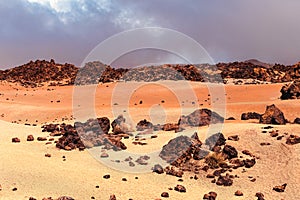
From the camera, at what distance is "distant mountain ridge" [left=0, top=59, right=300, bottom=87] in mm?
61719

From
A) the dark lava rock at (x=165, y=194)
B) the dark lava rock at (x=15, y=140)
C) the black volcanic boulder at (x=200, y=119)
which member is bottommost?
the dark lava rock at (x=165, y=194)

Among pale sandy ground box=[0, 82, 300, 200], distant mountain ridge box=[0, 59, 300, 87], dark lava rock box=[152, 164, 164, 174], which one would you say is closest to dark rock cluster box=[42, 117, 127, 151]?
pale sandy ground box=[0, 82, 300, 200]

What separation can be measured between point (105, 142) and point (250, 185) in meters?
6.52

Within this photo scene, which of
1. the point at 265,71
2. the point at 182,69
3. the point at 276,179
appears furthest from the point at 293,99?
the point at 182,69

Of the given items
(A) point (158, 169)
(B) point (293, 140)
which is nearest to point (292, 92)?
(B) point (293, 140)

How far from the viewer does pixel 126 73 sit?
225 ft

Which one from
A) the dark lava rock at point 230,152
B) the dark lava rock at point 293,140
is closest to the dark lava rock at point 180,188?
the dark lava rock at point 230,152

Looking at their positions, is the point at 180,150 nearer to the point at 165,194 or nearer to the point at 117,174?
the point at 117,174

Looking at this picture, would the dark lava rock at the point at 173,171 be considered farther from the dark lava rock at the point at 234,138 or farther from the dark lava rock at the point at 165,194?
the dark lava rock at the point at 234,138

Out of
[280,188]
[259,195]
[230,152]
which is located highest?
[230,152]

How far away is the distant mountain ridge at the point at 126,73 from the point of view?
6172 centimetres

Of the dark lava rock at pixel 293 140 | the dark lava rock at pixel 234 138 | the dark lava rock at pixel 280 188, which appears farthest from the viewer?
the dark lava rock at pixel 234 138

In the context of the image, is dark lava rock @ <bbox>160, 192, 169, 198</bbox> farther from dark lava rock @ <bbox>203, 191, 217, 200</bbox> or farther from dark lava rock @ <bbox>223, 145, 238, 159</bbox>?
dark lava rock @ <bbox>223, 145, 238, 159</bbox>

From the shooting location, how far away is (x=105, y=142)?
18250mm
